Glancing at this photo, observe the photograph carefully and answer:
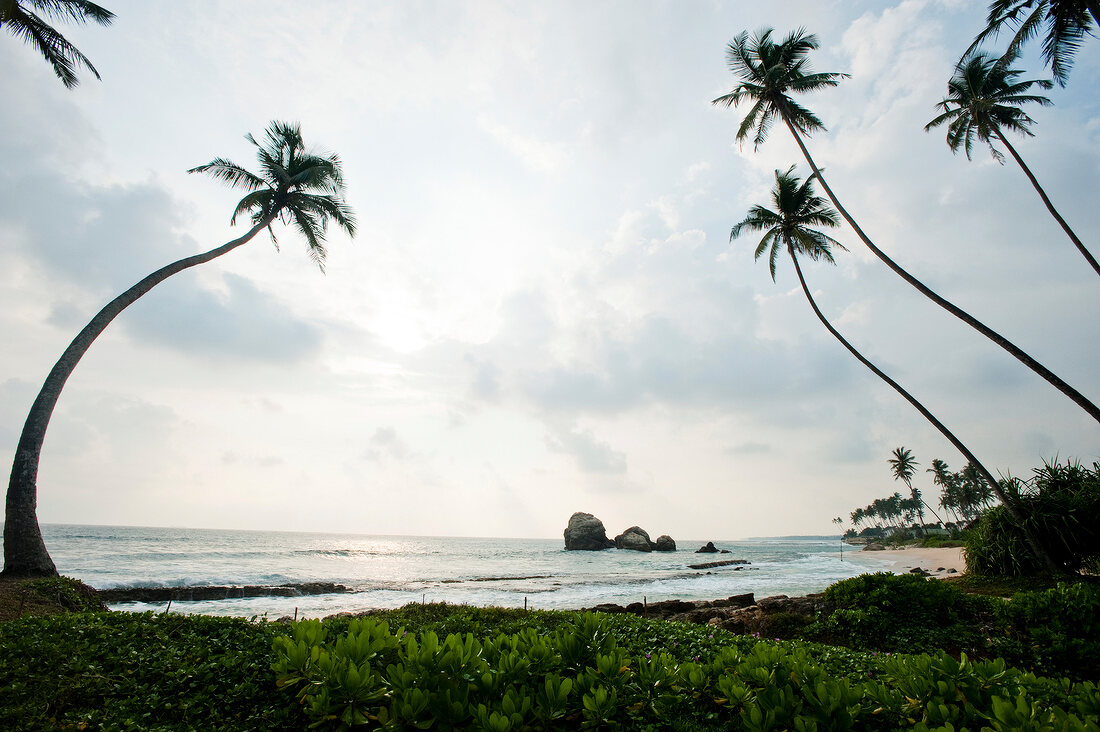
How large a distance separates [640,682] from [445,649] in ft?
4.02

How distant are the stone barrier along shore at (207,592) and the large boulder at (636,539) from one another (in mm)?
52857

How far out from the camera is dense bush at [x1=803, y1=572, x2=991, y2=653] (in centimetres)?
884

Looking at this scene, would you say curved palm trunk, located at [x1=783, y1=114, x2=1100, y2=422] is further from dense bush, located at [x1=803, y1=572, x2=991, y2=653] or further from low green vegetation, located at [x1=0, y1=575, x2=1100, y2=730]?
low green vegetation, located at [x1=0, y1=575, x2=1100, y2=730]

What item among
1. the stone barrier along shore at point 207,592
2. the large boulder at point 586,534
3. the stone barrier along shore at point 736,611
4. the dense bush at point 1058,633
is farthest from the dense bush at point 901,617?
the large boulder at point 586,534

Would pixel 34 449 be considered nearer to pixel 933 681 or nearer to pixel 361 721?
pixel 361 721

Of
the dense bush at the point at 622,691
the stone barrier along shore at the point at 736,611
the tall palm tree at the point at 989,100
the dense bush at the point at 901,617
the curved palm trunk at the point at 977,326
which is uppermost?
the tall palm tree at the point at 989,100

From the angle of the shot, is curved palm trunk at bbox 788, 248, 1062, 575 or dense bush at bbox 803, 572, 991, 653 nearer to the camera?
dense bush at bbox 803, 572, 991, 653

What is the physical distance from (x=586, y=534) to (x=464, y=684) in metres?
70.6

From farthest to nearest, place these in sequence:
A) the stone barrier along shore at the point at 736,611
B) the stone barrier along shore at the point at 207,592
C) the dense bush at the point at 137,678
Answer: the stone barrier along shore at the point at 207,592 → the stone barrier along shore at the point at 736,611 → the dense bush at the point at 137,678

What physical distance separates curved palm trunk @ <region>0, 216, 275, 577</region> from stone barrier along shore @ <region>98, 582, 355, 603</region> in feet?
24.3

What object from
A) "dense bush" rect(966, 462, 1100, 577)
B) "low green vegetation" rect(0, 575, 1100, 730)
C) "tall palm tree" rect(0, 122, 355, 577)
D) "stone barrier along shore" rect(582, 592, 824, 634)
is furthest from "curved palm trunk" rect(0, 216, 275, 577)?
"dense bush" rect(966, 462, 1100, 577)

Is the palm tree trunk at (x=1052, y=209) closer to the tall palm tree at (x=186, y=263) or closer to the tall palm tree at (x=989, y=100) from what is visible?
the tall palm tree at (x=989, y=100)

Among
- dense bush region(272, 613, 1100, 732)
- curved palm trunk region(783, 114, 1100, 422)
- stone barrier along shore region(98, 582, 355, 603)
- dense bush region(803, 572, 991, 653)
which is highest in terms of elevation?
curved palm trunk region(783, 114, 1100, 422)

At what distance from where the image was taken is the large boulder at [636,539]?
227 feet
